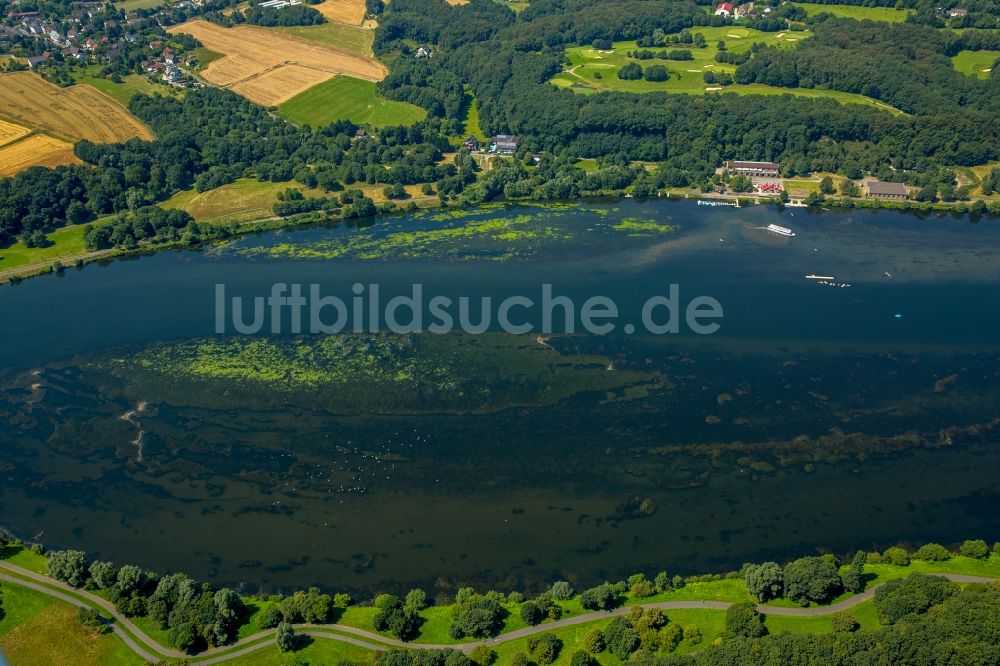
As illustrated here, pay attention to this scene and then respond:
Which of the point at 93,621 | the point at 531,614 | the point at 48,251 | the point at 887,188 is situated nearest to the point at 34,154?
the point at 48,251

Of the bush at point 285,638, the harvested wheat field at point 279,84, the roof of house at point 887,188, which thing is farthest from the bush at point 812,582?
the harvested wheat field at point 279,84

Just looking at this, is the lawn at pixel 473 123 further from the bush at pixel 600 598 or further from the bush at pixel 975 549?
the bush at pixel 975 549

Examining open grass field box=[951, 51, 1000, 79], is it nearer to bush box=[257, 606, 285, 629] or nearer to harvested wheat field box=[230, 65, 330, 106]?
harvested wheat field box=[230, 65, 330, 106]

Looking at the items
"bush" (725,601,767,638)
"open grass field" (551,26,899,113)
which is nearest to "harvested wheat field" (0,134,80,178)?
"open grass field" (551,26,899,113)

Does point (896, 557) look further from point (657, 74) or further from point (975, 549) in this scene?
point (657, 74)

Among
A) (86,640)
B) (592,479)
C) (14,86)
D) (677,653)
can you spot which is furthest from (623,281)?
(14,86)

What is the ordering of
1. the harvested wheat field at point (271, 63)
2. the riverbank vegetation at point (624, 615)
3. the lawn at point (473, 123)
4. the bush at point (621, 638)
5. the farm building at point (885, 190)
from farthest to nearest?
the harvested wheat field at point (271, 63) → the lawn at point (473, 123) → the farm building at point (885, 190) → the bush at point (621, 638) → the riverbank vegetation at point (624, 615)
